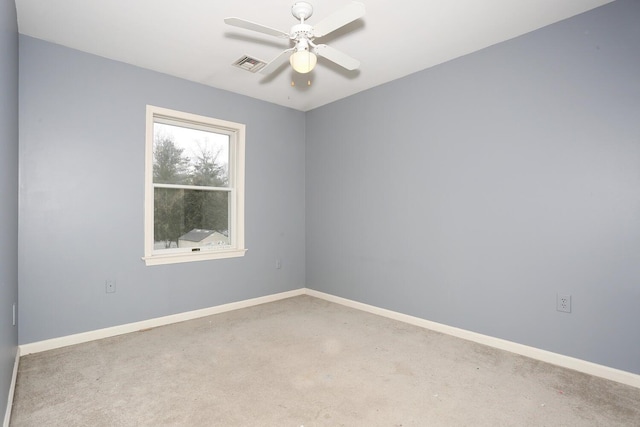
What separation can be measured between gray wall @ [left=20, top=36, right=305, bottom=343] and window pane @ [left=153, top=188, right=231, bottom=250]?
25 centimetres

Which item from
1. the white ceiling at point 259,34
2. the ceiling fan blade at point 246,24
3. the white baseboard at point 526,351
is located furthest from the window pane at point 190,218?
the ceiling fan blade at point 246,24

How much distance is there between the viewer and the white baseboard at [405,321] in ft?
7.93

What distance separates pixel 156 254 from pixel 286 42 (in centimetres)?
251

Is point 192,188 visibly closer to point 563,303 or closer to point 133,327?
point 133,327

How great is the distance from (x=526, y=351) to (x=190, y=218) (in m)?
3.60

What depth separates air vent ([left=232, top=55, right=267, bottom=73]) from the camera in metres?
3.23

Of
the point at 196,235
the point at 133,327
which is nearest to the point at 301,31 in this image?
the point at 196,235

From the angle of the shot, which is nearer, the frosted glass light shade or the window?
the frosted glass light shade

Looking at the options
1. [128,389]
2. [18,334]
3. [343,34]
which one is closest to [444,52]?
[343,34]

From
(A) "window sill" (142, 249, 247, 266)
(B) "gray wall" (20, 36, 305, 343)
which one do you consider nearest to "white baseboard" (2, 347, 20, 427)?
(B) "gray wall" (20, 36, 305, 343)

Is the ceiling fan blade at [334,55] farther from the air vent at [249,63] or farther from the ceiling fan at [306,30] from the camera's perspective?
the air vent at [249,63]

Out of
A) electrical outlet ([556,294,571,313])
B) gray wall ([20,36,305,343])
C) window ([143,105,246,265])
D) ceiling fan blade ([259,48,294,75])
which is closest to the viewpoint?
ceiling fan blade ([259,48,294,75])

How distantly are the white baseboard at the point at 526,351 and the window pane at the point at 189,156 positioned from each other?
2.50 m

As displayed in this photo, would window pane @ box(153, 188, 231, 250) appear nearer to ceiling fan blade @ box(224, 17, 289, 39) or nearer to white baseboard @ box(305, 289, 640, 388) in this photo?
white baseboard @ box(305, 289, 640, 388)
